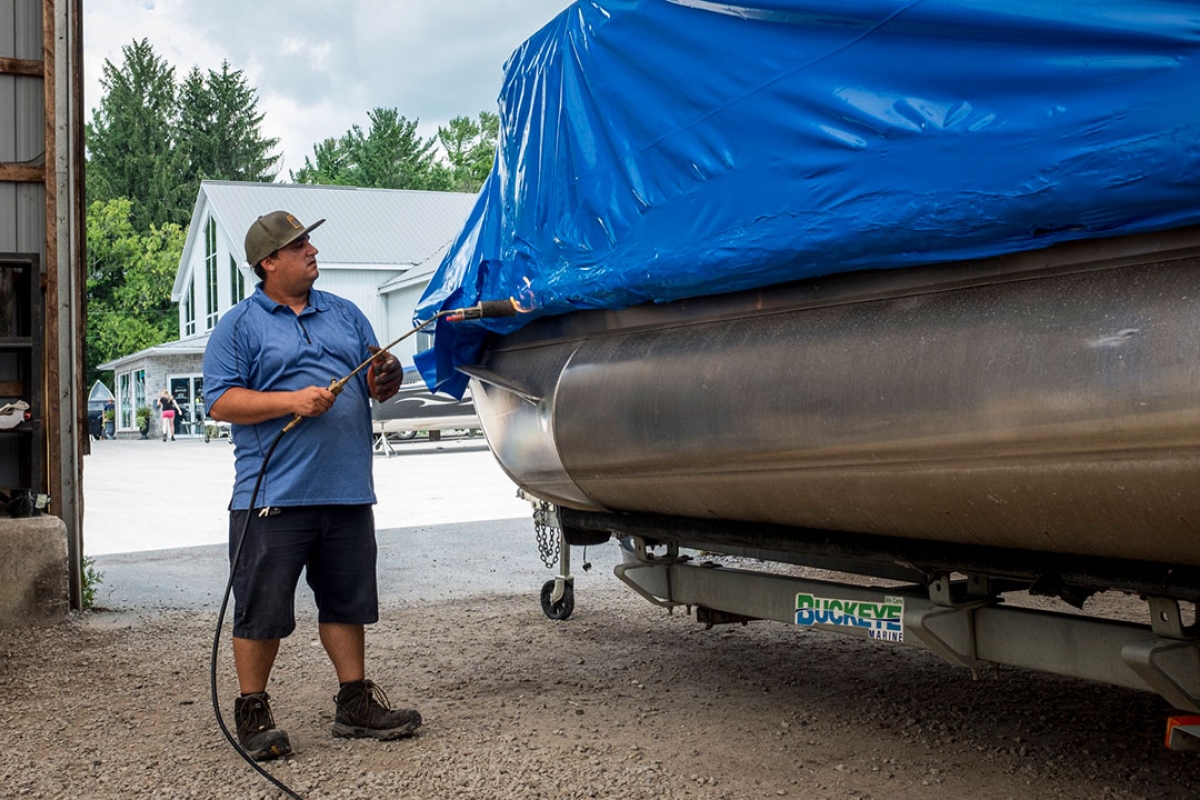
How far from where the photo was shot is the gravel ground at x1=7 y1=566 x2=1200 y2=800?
380 centimetres

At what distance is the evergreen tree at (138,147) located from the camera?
62469 mm

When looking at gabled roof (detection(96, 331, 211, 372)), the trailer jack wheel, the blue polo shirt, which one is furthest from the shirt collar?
gabled roof (detection(96, 331, 211, 372))

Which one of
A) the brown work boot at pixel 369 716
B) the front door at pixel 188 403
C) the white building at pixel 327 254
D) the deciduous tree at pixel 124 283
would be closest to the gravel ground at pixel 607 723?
the brown work boot at pixel 369 716

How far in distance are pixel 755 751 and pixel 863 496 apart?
4.00 feet

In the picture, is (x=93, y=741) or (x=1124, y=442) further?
(x=93, y=741)

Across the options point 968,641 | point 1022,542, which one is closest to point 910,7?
point 1022,542

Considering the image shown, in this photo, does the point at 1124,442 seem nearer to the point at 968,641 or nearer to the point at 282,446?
the point at 968,641

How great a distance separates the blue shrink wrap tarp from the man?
2.22 ft

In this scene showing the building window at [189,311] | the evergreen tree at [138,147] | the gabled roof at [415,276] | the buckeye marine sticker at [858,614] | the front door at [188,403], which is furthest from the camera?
the evergreen tree at [138,147]

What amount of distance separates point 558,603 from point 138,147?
2488 inches

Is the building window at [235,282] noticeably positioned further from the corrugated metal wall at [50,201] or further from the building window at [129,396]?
the corrugated metal wall at [50,201]

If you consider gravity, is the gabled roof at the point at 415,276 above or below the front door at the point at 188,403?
above

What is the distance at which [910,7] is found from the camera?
9.62 ft

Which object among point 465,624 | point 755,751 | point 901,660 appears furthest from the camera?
point 465,624
